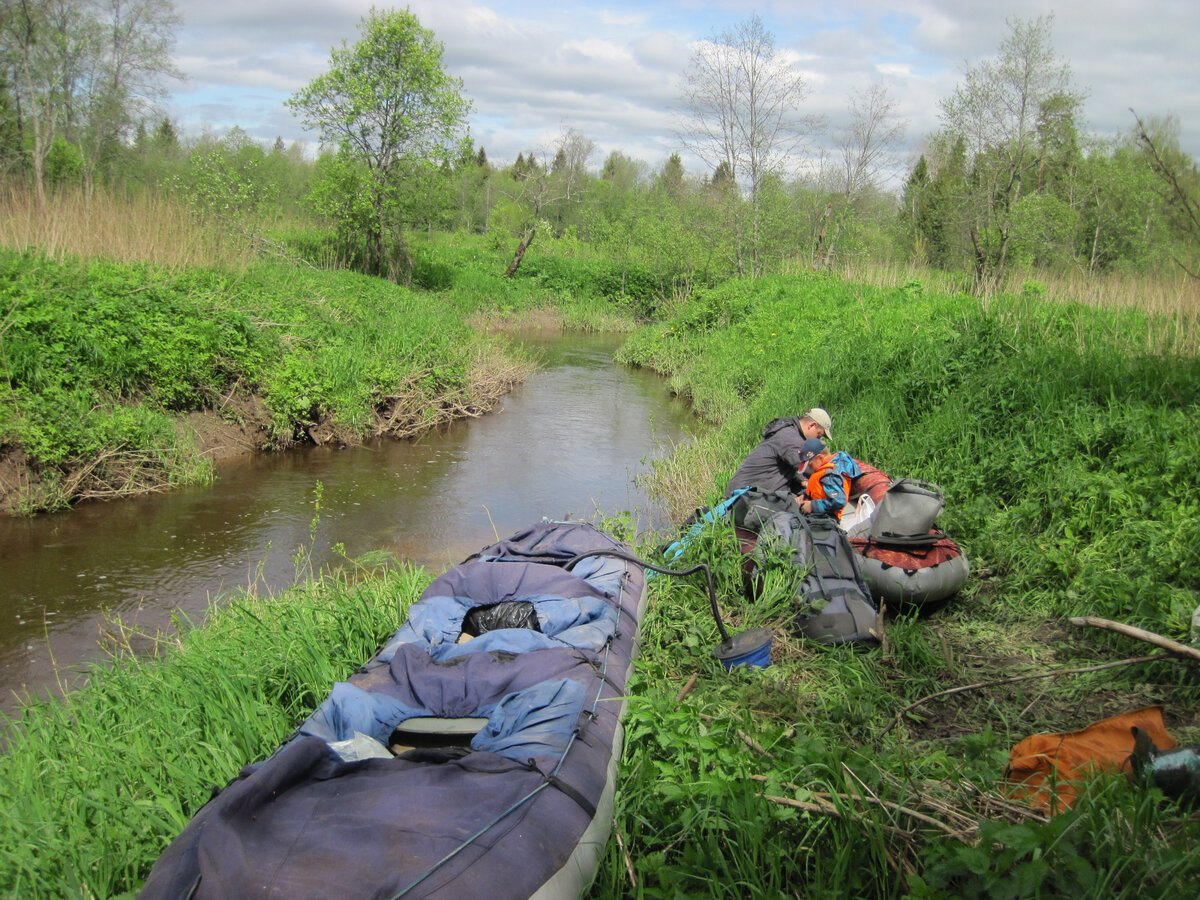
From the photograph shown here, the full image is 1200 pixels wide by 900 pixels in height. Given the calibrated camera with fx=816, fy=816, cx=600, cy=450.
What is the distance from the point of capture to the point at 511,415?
12578mm

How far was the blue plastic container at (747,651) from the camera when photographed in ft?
13.5

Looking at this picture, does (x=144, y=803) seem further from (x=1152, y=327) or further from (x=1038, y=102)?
(x=1038, y=102)

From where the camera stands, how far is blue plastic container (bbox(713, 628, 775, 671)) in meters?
4.13

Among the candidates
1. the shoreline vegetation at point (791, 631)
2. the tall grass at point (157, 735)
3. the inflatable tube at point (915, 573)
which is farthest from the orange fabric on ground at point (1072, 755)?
the tall grass at point (157, 735)

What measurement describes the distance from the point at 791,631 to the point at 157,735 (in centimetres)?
317

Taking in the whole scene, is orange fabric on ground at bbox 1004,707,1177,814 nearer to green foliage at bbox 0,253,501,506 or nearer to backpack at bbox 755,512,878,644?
backpack at bbox 755,512,878,644

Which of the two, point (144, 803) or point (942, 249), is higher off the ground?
point (942, 249)

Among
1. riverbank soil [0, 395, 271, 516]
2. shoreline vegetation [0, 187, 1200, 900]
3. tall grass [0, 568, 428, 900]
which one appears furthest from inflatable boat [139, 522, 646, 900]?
riverbank soil [0, 395, 271, 516]

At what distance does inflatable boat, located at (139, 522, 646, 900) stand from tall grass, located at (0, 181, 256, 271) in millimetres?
8037

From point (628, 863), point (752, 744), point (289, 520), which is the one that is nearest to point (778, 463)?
point (752, 744)

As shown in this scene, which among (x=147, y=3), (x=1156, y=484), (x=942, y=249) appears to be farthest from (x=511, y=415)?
(x=147, y=3)

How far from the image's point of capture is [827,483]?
19.9 ft

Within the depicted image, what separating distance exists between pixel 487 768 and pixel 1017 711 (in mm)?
2583

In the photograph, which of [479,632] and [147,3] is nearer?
[479,632]
